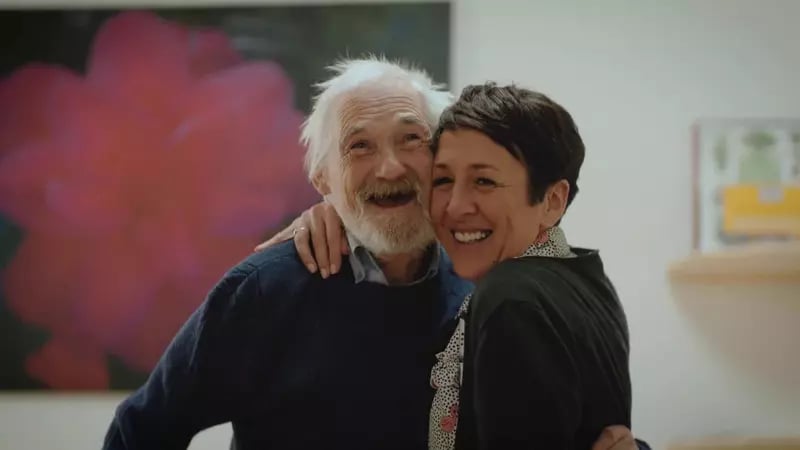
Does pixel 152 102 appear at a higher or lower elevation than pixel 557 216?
higher

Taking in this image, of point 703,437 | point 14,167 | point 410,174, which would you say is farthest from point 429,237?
point 14,167

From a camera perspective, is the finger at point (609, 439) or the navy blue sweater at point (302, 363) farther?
the navy blue sweater at point (302, 363)

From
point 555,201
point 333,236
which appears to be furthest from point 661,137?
point 333,236

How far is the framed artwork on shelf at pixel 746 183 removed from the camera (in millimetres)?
1553

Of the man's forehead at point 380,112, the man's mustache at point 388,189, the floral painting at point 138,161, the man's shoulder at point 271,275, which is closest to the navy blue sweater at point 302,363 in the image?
the man's shoulder at point 271,275

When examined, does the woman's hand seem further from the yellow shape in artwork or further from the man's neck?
the yellow shape in artwork

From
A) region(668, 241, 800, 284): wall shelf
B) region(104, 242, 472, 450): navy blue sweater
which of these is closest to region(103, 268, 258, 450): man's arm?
region(104, 242, 472, 450): navy blue sweater

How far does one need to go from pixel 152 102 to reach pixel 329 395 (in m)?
1.02

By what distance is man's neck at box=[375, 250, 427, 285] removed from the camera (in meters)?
1.20

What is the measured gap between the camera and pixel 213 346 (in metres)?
1.14

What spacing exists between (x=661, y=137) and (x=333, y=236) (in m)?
0.88

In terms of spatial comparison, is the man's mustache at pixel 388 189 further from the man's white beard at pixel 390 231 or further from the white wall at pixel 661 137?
the white wall at pixel 661 137

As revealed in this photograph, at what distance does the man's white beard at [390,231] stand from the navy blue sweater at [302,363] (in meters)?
0.07

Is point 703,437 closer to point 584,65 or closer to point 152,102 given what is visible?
point 584,65
